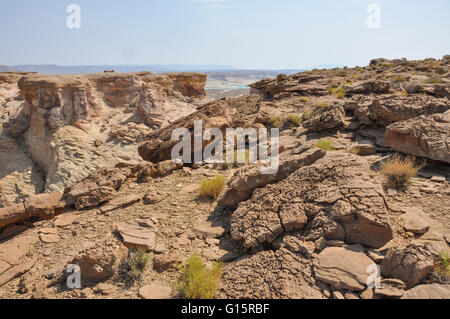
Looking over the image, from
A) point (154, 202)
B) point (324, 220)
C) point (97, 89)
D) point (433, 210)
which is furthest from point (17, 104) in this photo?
point (433, 210)

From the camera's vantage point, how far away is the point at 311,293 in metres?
2.52

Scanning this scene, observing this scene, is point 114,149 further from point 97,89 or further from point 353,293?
point 353,293

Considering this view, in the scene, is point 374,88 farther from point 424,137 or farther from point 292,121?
point 424,137

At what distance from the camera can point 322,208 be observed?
3.25 m

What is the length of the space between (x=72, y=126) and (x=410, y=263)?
39.3ft

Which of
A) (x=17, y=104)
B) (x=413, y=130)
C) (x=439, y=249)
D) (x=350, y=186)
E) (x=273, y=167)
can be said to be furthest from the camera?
(x=17, y=104)

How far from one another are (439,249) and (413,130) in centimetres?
257

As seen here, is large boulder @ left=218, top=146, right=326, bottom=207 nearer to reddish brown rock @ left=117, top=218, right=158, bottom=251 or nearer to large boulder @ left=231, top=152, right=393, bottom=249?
large boulder @ left=231, top=152, right=393, bottom=249

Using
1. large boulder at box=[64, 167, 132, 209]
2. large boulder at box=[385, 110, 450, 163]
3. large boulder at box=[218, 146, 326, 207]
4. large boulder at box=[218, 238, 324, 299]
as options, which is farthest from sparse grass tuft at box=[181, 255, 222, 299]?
large boulder at box=[385, 110, 450, 163]

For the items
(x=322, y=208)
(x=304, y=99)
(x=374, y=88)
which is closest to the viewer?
(x=322, y=208)

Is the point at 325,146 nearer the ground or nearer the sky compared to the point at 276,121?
nearer the ground

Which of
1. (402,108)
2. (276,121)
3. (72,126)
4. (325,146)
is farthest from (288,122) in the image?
(72,126)

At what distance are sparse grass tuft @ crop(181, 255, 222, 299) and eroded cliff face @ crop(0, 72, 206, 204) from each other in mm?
7961

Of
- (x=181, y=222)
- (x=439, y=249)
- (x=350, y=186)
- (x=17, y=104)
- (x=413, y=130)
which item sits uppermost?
(x=17, y=104)
